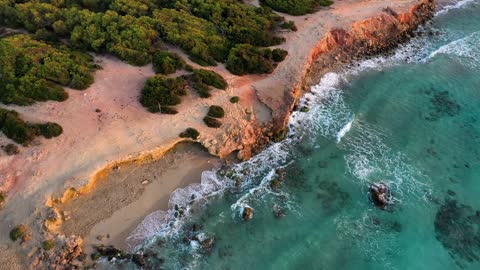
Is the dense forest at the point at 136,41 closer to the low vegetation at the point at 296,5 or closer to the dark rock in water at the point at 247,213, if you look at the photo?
the low vegetation at the point at 296,5

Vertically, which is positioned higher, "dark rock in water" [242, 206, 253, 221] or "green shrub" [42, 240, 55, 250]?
"dark rock in water" [242, 206, 253, 221]

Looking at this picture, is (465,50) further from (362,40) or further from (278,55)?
(278,55)

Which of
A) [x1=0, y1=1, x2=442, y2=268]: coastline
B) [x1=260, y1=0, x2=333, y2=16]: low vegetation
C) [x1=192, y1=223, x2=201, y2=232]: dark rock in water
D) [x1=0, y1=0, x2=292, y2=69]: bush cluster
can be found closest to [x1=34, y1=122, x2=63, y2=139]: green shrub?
[x1=0, y1=1, x2=442, y2=268]: coastline

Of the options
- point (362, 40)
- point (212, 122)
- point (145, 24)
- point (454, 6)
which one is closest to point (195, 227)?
point (212, 122)

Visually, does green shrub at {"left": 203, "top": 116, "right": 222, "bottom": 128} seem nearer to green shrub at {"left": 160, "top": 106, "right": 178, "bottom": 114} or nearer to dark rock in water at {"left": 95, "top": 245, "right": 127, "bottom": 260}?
green shrub at {"left": 160, "top": 106, "right": 178, "bottom": 114}

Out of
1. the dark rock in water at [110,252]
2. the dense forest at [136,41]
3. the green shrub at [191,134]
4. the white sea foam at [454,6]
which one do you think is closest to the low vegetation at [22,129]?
the dense forest at [136,41]

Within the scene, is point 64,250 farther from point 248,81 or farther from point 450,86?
point 450,86
